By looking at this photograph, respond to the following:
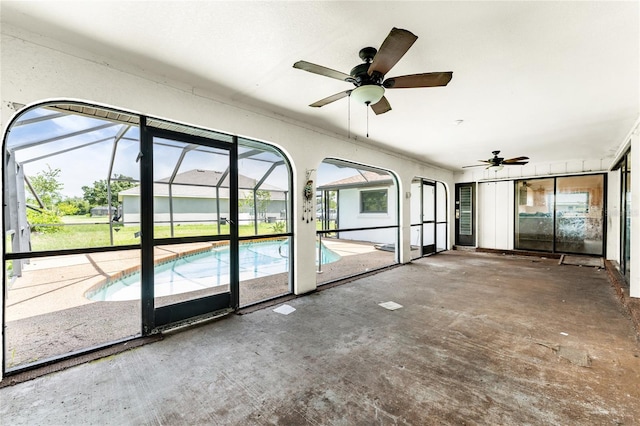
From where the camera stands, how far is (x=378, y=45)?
2236 mm

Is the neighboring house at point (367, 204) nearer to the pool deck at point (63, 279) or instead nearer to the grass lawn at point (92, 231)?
the grass lawn at point (92, 231)

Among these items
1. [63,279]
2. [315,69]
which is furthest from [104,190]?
[315,69]

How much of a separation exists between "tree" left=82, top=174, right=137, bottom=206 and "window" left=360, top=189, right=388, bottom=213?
336 inches

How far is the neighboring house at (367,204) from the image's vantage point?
10.6 m

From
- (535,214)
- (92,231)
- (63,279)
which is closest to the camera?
(63,279)

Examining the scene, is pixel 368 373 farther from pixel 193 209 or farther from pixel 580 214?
pixel 580 214

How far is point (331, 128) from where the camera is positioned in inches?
179

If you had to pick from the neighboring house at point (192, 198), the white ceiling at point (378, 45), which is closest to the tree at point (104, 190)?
the neighboring house at point (192, 198)

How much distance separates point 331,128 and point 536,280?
16.2 ft

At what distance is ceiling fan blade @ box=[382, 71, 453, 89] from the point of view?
2143 millimetres

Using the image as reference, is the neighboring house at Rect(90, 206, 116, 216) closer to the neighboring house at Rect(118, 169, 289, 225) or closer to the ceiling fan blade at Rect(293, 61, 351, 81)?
the neighboring house at Rect(118, 169, 289, 225)

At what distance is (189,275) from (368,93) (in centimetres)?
520

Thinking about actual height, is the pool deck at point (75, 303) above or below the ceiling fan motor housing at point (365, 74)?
below

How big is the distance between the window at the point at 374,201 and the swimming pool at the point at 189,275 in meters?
3.53
